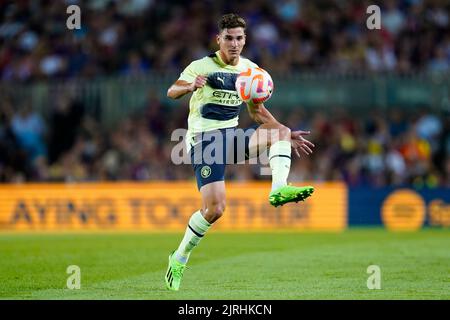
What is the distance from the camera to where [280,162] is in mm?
10539

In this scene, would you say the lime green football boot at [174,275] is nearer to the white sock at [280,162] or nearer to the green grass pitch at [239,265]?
the green grass pitch at [239,265]

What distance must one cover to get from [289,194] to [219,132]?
1393mm

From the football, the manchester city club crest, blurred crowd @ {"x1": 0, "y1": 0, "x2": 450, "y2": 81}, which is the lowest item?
the manchester city club crest

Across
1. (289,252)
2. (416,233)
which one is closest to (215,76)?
(289,252)

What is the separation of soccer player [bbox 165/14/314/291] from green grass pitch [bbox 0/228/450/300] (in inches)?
27.4

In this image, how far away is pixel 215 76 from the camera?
10945 millimetres

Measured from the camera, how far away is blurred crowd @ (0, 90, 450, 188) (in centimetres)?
2258

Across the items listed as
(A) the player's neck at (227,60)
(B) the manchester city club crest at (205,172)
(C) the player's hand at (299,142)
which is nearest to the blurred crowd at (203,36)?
(A) the player's neck at (227,60)

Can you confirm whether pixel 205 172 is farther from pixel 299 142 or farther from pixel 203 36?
pixel 203 36

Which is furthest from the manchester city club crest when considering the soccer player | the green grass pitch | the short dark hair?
the short dark hair

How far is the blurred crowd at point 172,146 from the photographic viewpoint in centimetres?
2258

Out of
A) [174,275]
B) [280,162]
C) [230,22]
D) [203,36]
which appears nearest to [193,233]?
[174,275]

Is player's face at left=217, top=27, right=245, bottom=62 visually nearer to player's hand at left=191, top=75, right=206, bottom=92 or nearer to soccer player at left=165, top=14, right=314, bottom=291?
soccer player at left=165, top=14, right=314, bottom=291
